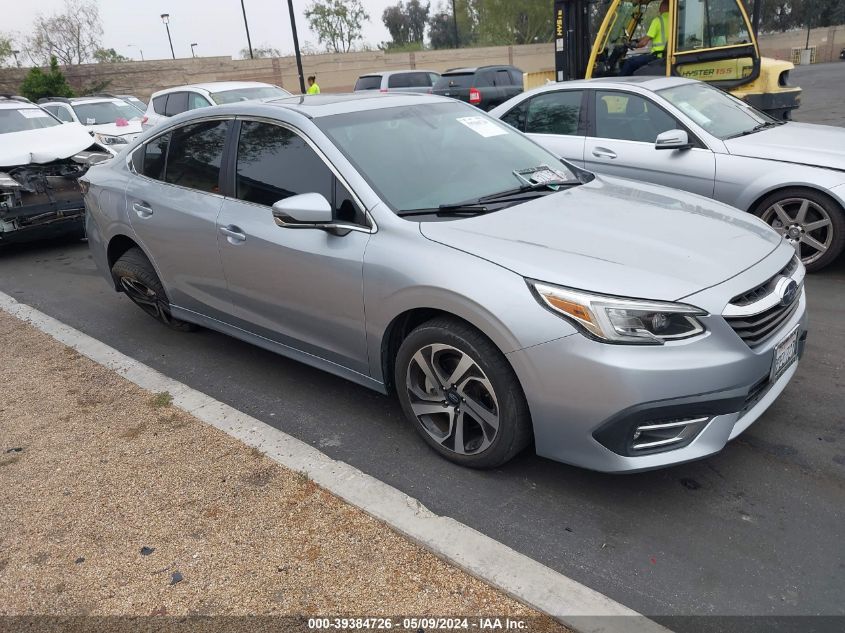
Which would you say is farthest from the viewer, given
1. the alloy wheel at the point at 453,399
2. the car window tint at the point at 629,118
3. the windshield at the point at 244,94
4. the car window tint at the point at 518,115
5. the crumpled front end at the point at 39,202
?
the windshield at the point at 244,94

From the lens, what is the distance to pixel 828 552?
254 centimetres

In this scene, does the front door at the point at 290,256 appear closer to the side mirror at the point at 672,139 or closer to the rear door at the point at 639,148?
the side mirror at the point at 672,139

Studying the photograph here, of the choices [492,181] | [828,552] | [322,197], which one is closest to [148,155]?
[322,197]

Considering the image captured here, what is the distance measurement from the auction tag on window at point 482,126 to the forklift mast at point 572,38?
7522 mm

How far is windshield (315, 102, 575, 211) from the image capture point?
3469 mm

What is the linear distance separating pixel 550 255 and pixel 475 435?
36.3 inches

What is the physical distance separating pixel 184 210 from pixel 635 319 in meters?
2.94

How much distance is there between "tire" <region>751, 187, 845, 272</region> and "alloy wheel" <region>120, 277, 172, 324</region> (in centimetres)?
480

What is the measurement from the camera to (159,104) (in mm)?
13023

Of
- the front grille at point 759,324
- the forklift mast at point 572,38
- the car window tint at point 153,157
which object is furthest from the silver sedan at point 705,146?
the forklift mast at point 572,38

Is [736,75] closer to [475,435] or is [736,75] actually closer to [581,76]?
[581,76]

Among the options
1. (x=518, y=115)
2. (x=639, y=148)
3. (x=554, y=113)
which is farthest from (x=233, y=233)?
(x=518, y=115)

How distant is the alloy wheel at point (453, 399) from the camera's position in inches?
118

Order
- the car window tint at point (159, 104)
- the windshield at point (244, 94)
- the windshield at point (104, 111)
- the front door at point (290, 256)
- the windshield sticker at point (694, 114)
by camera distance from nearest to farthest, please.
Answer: the front door at point (290, 256) < the windshield sticker at point (694, 114) < the windshield at point (244, 94) < the car window tint at point (159, 104) < the windshield at point (104, 111)
